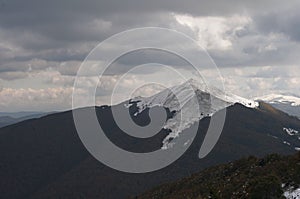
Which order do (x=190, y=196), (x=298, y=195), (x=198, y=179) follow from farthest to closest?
(x=198, y=179), (x=190, y=196), (x=298, y=195)

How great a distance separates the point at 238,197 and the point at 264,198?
10.3 metres

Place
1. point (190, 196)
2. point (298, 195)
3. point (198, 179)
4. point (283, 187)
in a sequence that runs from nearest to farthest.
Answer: point (298, 195)
point (283, 187)
point (190, 196)
point (198, 179)

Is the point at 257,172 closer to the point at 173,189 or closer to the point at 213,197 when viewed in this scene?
the point at 213,197

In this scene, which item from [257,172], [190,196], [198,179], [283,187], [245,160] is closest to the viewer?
[283,187]

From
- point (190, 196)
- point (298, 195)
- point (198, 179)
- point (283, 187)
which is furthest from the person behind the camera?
point (198, 179)

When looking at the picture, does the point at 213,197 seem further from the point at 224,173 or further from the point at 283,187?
the point at 224,173

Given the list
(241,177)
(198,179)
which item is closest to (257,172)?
(241,177)

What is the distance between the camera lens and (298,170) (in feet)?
→ 351

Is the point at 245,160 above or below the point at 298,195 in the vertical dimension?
above

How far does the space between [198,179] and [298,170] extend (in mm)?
84309

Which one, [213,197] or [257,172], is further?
[257,172]

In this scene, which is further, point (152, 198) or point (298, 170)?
point (152, 198)

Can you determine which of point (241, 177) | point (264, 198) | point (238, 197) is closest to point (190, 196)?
point (241, 177)

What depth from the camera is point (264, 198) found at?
99500 millimetres
